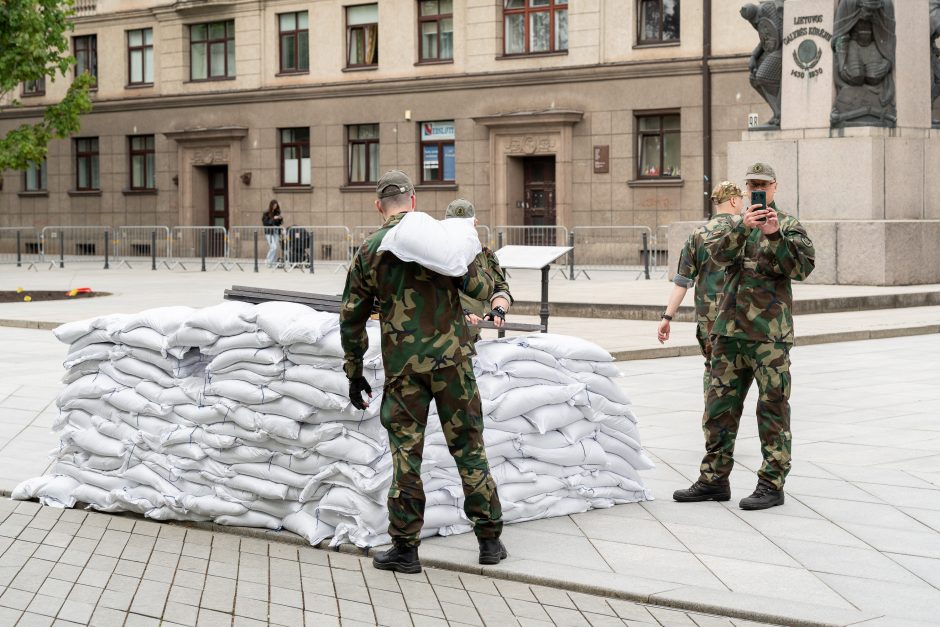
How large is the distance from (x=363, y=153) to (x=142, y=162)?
854 cm

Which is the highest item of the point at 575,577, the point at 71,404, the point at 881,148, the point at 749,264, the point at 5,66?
the point at 5,66

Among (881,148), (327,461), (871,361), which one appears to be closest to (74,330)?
(327,461)

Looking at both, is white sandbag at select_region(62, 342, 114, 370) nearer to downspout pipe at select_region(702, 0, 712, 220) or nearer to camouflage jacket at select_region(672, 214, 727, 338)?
camouflage jacket at select_region(672, 214, 727, 338)

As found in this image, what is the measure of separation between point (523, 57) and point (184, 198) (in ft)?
40.4

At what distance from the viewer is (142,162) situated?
4494 cm

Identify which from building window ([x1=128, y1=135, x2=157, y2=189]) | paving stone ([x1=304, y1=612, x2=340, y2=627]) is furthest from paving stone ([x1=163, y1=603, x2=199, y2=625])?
building window ([x1=128, y1=135, x2=157, y2=189])

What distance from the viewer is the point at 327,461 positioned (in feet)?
24.0

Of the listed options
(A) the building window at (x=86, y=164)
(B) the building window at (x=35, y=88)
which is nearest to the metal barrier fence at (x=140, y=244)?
(A) the building window at (x=86, y=164)

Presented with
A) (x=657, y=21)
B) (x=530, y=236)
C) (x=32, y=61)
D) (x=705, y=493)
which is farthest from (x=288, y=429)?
(x=657, y=21)

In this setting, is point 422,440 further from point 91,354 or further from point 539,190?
point 539,190

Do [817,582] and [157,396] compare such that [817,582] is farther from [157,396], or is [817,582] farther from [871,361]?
[871,361]

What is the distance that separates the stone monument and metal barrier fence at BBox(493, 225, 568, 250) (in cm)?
1112

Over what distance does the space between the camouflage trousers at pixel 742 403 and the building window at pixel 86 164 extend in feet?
132

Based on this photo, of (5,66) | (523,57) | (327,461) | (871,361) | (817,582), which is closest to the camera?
(817,582)
